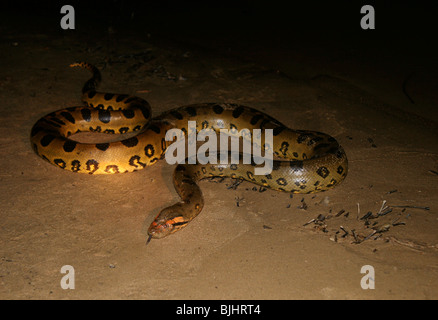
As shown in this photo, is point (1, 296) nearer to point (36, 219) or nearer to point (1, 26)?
point (36, 219)

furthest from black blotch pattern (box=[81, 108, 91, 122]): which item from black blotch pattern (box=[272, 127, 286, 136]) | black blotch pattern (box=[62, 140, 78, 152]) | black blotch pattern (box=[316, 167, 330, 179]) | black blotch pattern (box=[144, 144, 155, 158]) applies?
black blotch pattern (box=[316, 167, 330, 179])

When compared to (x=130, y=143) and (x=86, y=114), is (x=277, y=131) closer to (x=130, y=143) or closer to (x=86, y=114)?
(x=130, y=143)

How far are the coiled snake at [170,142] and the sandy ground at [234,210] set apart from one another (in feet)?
0.72

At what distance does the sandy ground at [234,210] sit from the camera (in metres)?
5.18

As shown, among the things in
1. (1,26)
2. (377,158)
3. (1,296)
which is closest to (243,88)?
(377,158)

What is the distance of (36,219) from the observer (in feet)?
20.5

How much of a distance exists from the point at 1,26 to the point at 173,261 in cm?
1327

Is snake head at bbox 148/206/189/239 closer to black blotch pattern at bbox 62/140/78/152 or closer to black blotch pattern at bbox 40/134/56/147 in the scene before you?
black blotch pattern at bbox 62/140/78/152

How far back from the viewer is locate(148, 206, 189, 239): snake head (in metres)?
5.95

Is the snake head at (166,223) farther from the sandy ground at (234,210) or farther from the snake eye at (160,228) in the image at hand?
the sandy ground at (234,210)

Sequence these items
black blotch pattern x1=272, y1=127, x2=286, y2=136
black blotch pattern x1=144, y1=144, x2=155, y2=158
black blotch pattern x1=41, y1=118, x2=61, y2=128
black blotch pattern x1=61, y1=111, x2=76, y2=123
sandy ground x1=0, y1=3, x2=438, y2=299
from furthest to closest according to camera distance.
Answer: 1. black blotch pattern x1=61, y1=111, x2=76, y2=123
2. black blotch pattern x1=272, y1=127, x2=286, y2=136
3. black blotch pattern x1=41, y1=118, x2=61, y2=128
4. black blotch pattern x1=144, y1=144, x2=155, y2=158
5. sandy ground x1=0, y1=3, x2=438, y2=299

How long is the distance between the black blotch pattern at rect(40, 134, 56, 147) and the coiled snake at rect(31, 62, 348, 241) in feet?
0.06

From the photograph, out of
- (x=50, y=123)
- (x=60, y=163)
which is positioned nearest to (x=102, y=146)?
(x=60, y=163)

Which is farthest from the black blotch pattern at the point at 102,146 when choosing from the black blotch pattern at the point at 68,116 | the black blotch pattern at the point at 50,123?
the black blotch pattern at the point at 68,116
